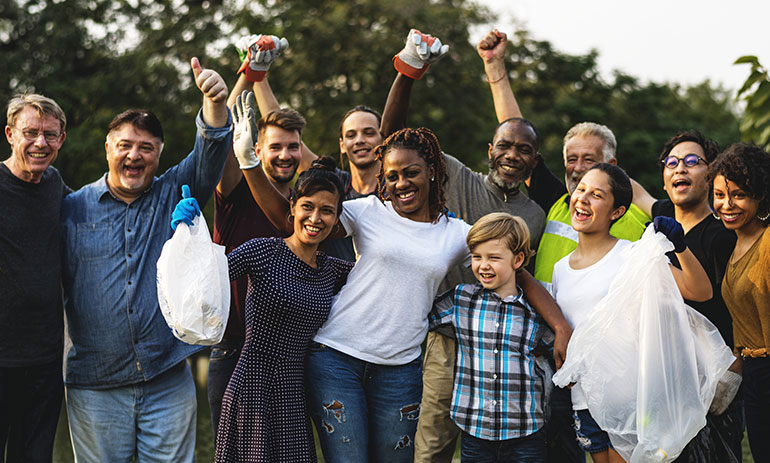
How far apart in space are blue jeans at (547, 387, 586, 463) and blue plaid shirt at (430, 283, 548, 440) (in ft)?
0.69

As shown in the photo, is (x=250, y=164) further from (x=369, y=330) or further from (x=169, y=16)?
(x=169, y=16)

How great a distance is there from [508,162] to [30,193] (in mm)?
Result: 2447

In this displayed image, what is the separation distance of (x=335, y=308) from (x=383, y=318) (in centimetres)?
24

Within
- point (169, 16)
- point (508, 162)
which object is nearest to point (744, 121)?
point (508, 162)

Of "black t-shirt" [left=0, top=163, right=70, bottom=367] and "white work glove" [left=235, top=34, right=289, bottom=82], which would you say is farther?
"white work glove" [left=235, top=34, right=289, bottom=82]

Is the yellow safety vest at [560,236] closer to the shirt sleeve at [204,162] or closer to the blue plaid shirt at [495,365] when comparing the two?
the blue plaid shirt at [495,365]

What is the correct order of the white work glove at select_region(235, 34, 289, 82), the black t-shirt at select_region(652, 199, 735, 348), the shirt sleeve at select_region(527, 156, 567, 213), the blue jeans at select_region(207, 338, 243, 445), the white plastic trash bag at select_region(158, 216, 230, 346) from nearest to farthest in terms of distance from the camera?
the white plastic trash bag at select_region(158, 216, 230, 346)
the black t-shirt at select_region(652, 199, 735, 348)
the blue jeans at select_region(207, 338, 243, 445)
the white work glove at select_region(235, 34, 289, 82)
the shirt sleeve at select_region(527, 156, 567, 213)

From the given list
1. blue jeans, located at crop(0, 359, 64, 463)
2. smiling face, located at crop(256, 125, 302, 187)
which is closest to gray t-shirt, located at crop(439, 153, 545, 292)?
smiling face, located at crop(256, 125, 302, 187)

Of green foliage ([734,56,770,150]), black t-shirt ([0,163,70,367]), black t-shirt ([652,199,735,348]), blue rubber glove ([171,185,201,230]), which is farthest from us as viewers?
green foliage ([734,56,770,150])

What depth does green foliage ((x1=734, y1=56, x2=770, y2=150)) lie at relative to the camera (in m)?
6.12

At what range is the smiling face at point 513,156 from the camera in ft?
13.3

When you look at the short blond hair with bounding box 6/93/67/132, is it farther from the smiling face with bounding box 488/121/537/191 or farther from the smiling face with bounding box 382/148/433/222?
the smiling face with bounding box 488/121/537/191

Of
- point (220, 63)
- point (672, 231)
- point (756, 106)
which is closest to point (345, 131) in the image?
point (672, 231)

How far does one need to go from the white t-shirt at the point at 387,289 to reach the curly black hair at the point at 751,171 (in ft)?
4.48
